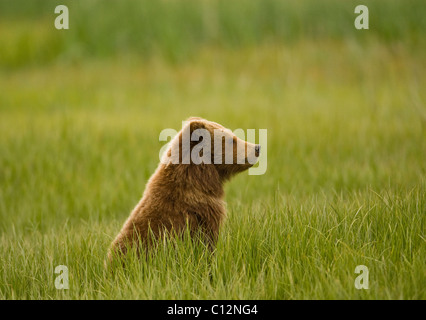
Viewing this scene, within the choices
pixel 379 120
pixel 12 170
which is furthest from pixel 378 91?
pixel 12 170

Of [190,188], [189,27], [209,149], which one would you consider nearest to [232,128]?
[209,149]

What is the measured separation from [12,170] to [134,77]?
4883mm

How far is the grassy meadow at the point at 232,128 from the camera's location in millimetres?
3727

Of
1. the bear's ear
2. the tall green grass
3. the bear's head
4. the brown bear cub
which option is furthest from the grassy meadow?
the bear's ear

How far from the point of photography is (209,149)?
4.09 meters

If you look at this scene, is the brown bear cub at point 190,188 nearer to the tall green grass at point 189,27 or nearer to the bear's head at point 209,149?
the bear's head at point 209,149

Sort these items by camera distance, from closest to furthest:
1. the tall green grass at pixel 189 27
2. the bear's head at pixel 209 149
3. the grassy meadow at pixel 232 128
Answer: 1. the grassy meadow at pixel 232 128
2. the bear's head at pixel 209 149
3. the tall green grass at pixel 189 27

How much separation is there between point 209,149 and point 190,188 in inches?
14.2

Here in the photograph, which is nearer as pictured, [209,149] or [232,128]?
[209,149]

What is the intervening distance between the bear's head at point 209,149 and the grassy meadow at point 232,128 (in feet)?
1.66

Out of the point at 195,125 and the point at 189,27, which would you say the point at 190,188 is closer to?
the point at 195,125

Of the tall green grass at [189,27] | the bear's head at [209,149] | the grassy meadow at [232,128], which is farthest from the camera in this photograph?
the tall green grass at [189,27]

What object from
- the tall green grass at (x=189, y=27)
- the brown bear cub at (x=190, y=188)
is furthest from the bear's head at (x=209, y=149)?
the tall green grass at (x=189, y=27)

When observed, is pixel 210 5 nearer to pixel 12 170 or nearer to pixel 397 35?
pixel 397 35
